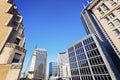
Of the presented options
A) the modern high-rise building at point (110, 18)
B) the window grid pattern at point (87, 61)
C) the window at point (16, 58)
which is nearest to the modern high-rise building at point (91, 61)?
the window grid pattern at point (87, 61)

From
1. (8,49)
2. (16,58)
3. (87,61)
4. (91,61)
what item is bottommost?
(16,58)

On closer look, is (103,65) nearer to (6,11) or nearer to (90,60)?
(90,60)

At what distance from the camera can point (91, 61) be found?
4550 centimetres

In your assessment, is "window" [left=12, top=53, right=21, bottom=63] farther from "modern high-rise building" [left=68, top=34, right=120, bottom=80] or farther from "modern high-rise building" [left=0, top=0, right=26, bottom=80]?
"modern high-rise building" [left=68, top=34, right=120, bottom=80]

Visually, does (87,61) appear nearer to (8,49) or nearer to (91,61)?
(91,61)

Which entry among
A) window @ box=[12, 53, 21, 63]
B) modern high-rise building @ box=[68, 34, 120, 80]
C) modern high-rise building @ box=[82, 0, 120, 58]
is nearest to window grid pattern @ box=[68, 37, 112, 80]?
modern high-rise building @ box=[68, 34, 120, 80]

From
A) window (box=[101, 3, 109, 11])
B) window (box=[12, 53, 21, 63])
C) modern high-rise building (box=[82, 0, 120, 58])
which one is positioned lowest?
window (box=[12, 53, 21, 63])

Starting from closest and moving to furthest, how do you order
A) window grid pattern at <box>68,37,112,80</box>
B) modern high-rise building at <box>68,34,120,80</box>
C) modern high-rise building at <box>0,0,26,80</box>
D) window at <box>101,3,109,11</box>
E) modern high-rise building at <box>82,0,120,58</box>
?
modern high-rise building at <box>0,0,26,80</box>, modern high-rise building at <box>82,0,120,58</box>, modern high-rise building at <box>68,34,120,80</box>, window grid pattern at <box>68,37,112,80</box>, window at <box>101,3,109,11</box>

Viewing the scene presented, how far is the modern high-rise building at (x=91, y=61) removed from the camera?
38.0 metres

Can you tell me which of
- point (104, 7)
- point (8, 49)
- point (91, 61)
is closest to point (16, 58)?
point (8, 49)

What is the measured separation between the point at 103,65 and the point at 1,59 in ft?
116

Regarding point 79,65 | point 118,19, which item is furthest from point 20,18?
point 79,65

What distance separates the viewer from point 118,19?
3597cm

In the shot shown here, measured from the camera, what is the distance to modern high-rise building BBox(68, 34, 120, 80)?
125 ft
